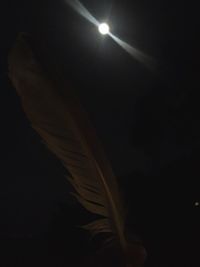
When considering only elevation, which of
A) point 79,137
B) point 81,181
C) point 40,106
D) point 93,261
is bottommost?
point 93,261

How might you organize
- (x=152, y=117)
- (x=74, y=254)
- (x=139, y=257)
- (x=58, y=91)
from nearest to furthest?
(x=139, y=257)
(x=58, y=91)
(x=74, y=254)
(x=152, y=117)

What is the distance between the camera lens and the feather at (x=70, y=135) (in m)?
2.59

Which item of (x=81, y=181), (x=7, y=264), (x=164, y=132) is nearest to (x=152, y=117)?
(x=164, y=132)

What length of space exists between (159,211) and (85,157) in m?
6.98

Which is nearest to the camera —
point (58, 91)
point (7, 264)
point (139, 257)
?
point (139, 257)

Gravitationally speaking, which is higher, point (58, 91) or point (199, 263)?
point (58, 91)

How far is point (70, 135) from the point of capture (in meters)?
2.76

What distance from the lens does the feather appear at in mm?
2594

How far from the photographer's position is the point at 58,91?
2.64 m

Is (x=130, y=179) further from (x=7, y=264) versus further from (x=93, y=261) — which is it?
(x=93, y=261)

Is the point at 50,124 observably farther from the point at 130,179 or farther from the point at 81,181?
the point at 130,179

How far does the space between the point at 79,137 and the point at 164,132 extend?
10.5 meters

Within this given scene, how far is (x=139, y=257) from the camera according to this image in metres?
2.46

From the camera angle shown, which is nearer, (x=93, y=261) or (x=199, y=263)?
(x=93, y=261)
